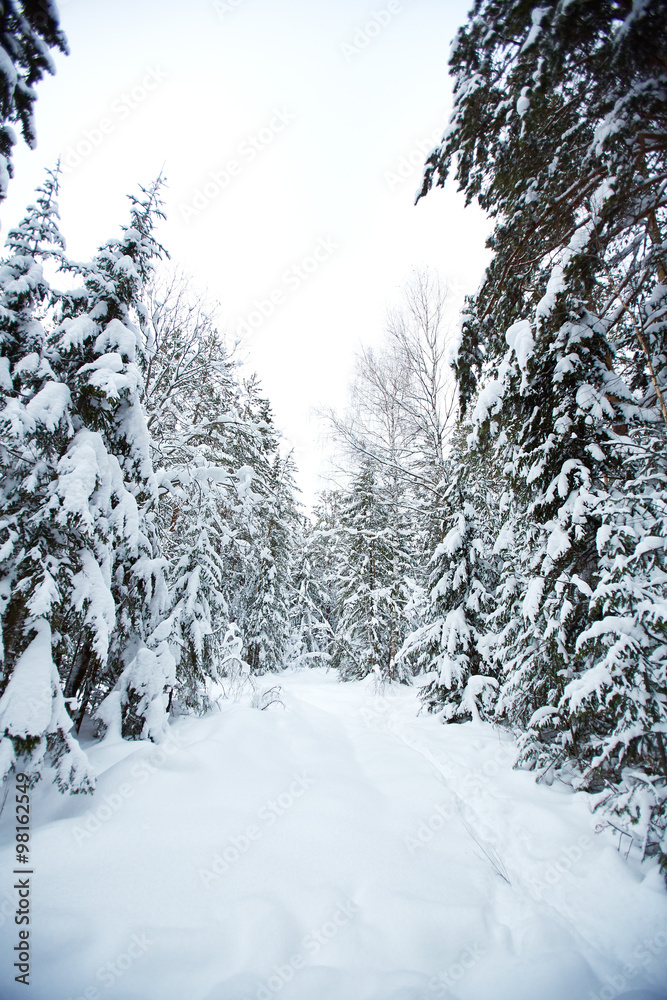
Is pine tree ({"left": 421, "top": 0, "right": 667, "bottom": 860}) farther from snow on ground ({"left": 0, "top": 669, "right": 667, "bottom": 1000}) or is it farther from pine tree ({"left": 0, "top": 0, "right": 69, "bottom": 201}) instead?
pine tree ({"left": 0, "top": 0, "right": 69, "bottom": 201})

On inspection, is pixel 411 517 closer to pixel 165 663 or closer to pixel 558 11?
pixel 165 663

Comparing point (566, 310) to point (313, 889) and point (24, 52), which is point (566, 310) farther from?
point (313, 889)

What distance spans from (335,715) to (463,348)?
22.9ft

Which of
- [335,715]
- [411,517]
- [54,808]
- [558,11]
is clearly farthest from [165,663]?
[411,517]

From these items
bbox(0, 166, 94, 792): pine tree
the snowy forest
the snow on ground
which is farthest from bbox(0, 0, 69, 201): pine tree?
the snow on ground

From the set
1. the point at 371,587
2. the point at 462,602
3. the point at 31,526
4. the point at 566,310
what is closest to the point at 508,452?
the point at 566,310

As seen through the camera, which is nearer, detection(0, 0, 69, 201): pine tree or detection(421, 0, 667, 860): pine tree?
detection(0, 0, 69, 201): pine tree

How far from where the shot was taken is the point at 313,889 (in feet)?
8.80

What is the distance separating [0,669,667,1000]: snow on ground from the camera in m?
2.07

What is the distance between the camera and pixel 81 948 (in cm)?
208

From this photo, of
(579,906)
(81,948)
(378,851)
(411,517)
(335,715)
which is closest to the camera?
(81,948)

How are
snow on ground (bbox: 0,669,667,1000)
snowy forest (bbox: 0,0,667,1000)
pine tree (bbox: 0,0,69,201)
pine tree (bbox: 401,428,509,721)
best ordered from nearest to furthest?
snow on ground (bbox: 0,669,667,1000) → pine tree (bbox: 0,0,69,201) → snowy forest (bbox: 0,0,667,1000) → pine tree (bbox: 401,428,509,721)

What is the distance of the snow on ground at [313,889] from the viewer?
207 centimetres

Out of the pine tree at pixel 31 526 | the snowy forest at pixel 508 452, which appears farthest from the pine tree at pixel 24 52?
the pine tree at pixel 31 526
